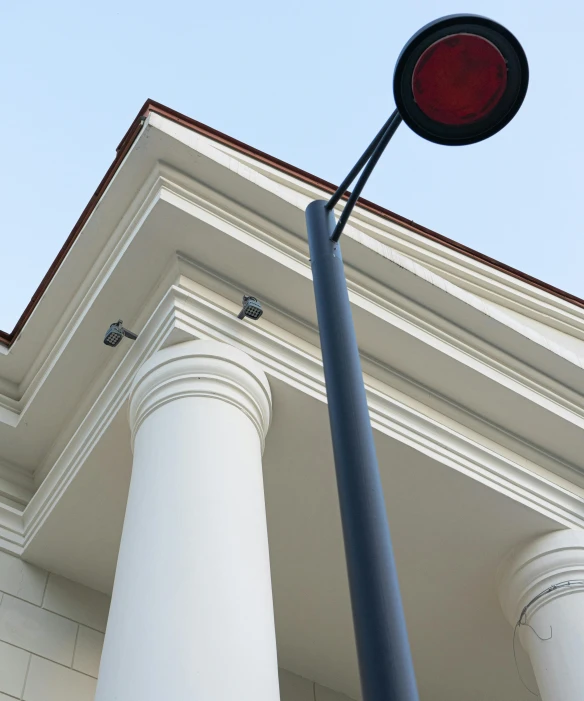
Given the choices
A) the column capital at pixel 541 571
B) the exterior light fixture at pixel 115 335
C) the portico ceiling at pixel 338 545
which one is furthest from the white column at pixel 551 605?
the exterior light fixture at pixel 115 335

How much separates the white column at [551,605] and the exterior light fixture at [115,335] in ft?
9.73

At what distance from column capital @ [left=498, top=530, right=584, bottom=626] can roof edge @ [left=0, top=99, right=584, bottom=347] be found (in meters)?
3.30

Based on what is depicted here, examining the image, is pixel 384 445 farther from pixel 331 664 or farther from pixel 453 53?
pixel 453 53

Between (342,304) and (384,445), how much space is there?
8.85 feet

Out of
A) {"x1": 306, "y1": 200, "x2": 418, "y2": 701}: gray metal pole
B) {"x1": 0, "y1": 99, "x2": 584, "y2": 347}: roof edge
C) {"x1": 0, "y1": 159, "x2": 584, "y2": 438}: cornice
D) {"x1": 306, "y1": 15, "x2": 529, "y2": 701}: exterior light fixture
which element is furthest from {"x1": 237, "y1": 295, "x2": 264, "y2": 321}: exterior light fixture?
{"x1": 306, "y1": 200, "x2": 418, "y2": 701}: gray metal pole

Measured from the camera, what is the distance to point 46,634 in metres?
6.15

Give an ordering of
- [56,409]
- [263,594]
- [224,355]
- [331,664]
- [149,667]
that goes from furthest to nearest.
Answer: [331,664] < [56,409] < [224,355] < [263,594] < [149,667]

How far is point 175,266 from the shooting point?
231 inches

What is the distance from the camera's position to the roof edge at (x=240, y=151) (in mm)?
6105

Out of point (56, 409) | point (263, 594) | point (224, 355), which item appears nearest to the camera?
point (263, 594)

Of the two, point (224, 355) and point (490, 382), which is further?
point (490, 382)

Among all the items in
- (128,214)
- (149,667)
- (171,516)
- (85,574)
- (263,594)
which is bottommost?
(149,667)

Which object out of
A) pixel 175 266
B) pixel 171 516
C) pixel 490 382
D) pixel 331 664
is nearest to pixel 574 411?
pixel 490 382

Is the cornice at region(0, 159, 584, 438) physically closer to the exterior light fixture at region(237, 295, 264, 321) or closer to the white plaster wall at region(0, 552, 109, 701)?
the exterior light fixture at region(237, 295, 264, 321)
